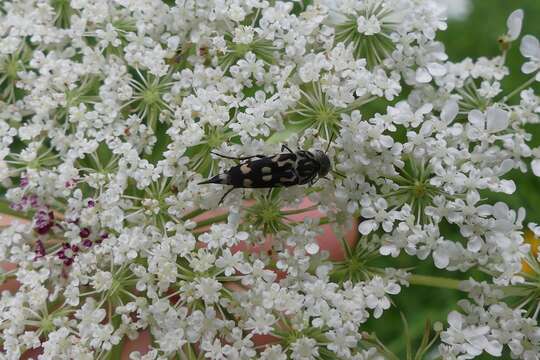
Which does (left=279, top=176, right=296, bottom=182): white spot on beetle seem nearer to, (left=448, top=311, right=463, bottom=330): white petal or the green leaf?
(left=448, top=311, right=463, bottom=330): white petal

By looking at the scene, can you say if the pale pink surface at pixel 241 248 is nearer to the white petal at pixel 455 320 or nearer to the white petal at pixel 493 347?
the white petal at pixel 455 320

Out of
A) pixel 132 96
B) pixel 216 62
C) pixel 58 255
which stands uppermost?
pixel 216 62

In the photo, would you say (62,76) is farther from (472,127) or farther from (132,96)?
(472,127)

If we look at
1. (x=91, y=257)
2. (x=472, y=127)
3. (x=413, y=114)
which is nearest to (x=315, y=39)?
(x=413, y=114)

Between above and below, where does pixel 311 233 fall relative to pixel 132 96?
below

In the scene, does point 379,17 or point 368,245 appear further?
point 379,17
